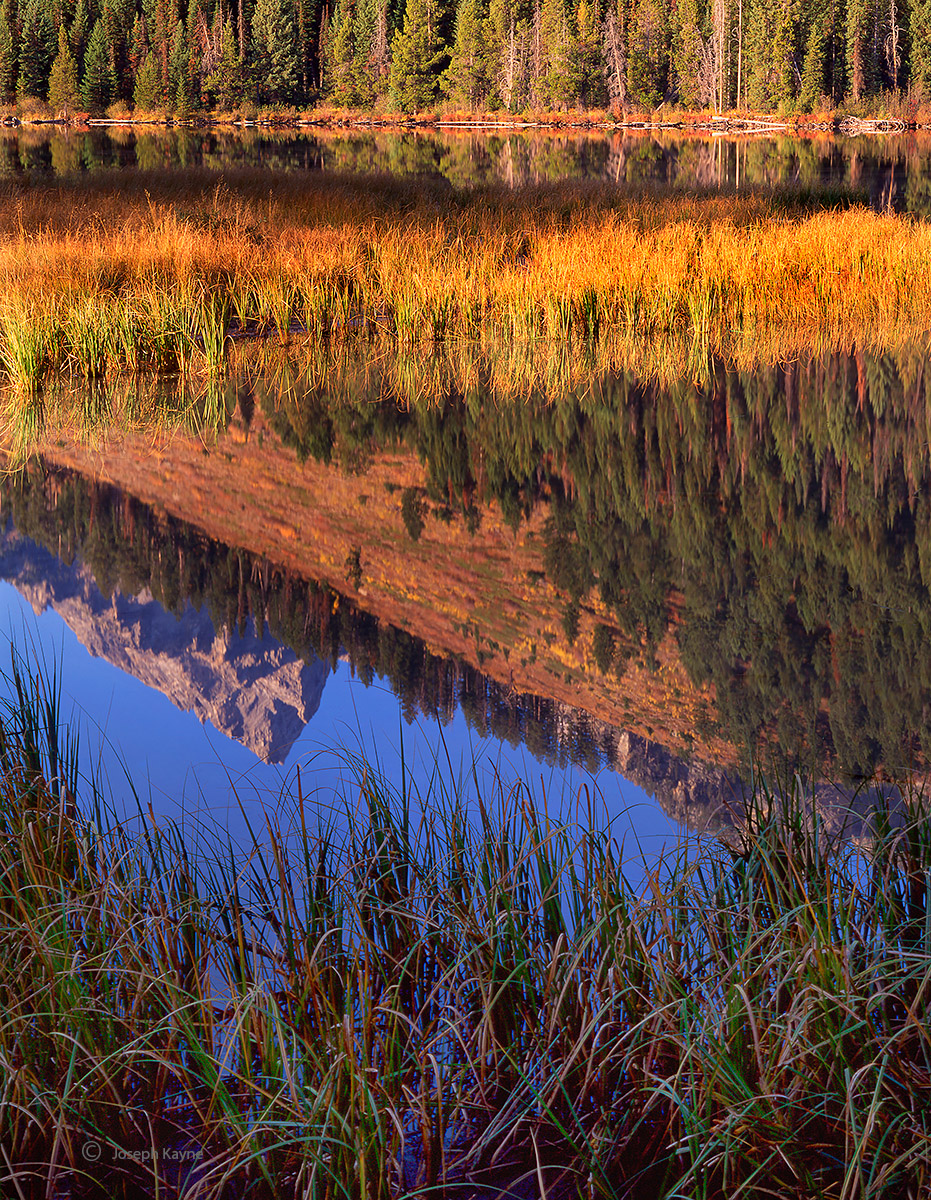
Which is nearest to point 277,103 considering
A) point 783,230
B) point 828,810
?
point 783,230

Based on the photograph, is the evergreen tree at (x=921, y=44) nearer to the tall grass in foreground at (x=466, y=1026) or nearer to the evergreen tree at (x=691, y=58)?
the evergreen tree at (x=691, y=58)

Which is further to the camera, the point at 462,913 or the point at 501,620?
the point at 501,620

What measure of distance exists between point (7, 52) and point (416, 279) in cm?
6571

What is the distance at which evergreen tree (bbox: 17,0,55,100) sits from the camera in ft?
221

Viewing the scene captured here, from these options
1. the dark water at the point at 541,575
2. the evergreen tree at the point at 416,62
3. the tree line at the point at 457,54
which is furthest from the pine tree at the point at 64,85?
the dark water at the point at 541,575

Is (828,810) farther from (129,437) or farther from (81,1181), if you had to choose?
(129,437)

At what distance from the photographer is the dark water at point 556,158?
2214 cm

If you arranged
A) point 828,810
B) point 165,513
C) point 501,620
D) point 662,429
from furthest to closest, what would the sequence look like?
1. point 662,429
2. point 165,513
3. point 501,620
4. point 828,810

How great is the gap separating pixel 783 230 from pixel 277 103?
63.1 m

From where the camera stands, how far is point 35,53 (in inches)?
2665

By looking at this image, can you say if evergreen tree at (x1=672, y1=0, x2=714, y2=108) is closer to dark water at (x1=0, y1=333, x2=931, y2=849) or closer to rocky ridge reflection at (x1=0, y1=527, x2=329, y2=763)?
dark water at (x1=0, y1=333, x2=931, y2=849)

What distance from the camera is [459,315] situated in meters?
10.8

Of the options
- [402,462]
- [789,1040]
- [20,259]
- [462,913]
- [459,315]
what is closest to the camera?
[789,1040]

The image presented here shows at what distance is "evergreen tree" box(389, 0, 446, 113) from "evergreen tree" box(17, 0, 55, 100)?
19053mm
